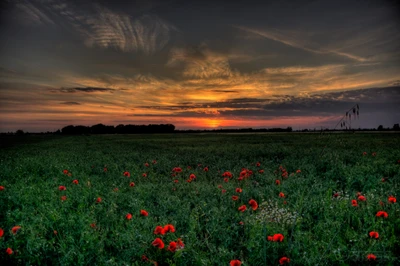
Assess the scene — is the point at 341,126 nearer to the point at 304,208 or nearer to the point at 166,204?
the point at 304,208

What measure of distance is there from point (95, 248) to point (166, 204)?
2391 mm

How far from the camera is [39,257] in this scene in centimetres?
405

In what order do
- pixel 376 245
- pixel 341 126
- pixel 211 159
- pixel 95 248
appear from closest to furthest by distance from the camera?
pixel 376 245, pixel 95 248, pixel 341 126, pixel 211 159

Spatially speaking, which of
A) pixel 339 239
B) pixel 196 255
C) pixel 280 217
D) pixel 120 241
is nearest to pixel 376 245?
pixel 339 239

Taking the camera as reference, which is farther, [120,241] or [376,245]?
[120,241]

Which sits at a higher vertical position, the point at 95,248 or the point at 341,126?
the point at 341,126

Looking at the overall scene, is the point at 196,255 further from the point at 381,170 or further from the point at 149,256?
the point at 381,170

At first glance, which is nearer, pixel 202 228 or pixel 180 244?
pixel 180 244

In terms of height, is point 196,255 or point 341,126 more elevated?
point 341,126

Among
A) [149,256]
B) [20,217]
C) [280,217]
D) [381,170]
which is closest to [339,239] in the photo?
[280,217]

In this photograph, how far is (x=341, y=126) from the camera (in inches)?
187

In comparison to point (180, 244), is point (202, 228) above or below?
below

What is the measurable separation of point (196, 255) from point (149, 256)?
0.70 m

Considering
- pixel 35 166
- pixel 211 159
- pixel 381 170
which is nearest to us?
pixel 381 170
